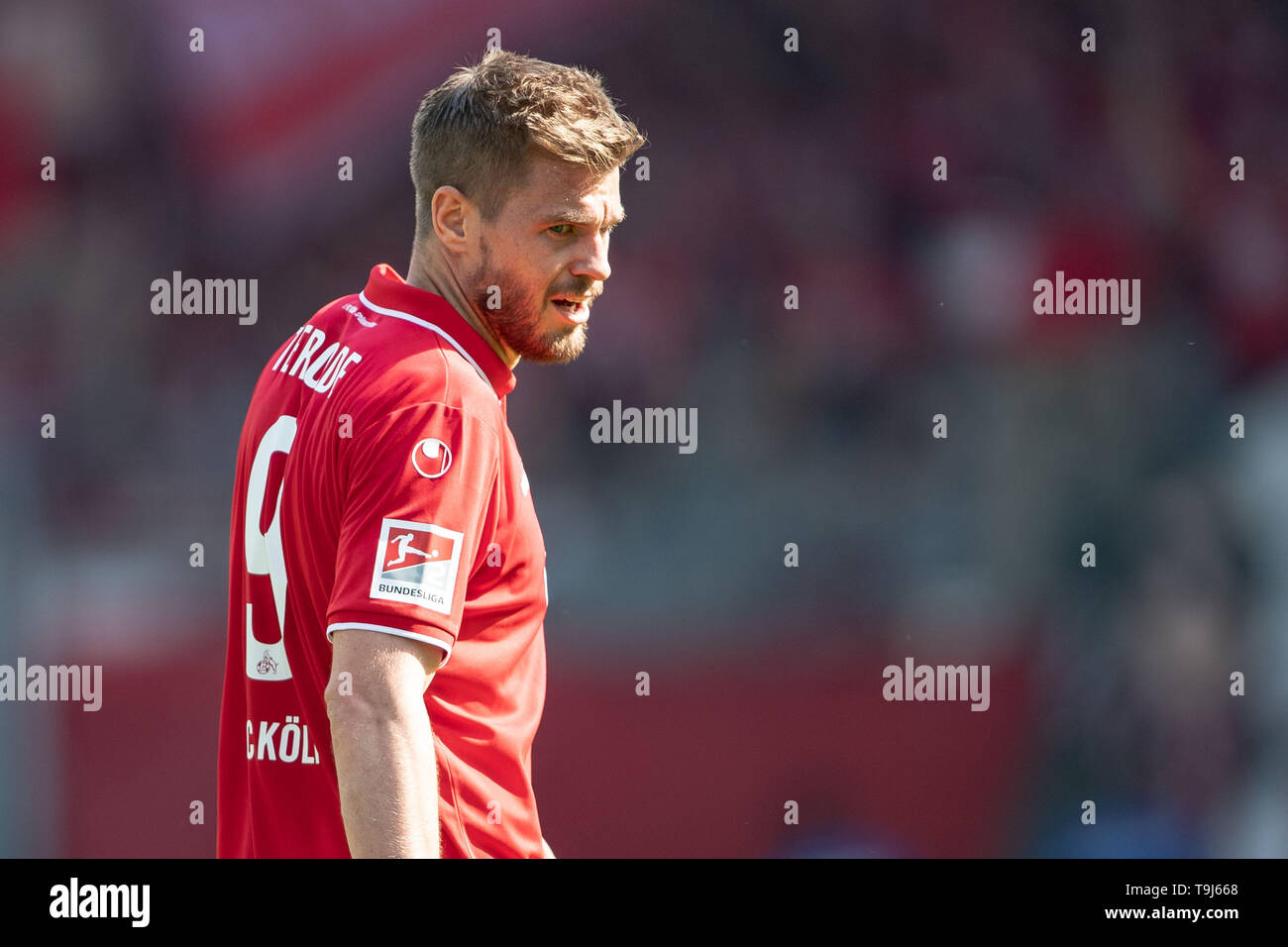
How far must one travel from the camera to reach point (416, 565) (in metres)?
1.39

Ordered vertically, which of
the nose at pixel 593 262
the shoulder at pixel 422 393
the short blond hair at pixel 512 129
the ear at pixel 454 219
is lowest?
the shoulder at pixel 422 393

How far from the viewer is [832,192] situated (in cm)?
A: 496

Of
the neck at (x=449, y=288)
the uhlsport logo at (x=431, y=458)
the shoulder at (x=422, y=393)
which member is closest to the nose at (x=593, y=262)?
the neck at (x=449, y=288)

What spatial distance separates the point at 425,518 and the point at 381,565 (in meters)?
0.07

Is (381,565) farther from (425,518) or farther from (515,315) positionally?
(515,315)

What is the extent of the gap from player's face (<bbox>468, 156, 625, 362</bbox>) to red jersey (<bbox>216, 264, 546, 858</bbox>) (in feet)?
0.20

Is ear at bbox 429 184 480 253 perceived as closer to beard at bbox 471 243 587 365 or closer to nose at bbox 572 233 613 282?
beard at bbox 471 243 587 365

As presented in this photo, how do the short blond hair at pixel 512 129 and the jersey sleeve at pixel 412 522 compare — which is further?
the short blond hair at pixel 512 129

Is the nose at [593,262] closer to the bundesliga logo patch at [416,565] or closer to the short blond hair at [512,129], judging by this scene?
the short blond hair at [512,129]

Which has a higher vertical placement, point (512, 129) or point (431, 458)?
point (512, 129)

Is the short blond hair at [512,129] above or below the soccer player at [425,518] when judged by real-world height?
above

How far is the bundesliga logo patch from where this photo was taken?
1.38m

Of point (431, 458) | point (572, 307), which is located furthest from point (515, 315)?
point (431, 458)

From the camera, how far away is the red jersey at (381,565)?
55.9 inches
